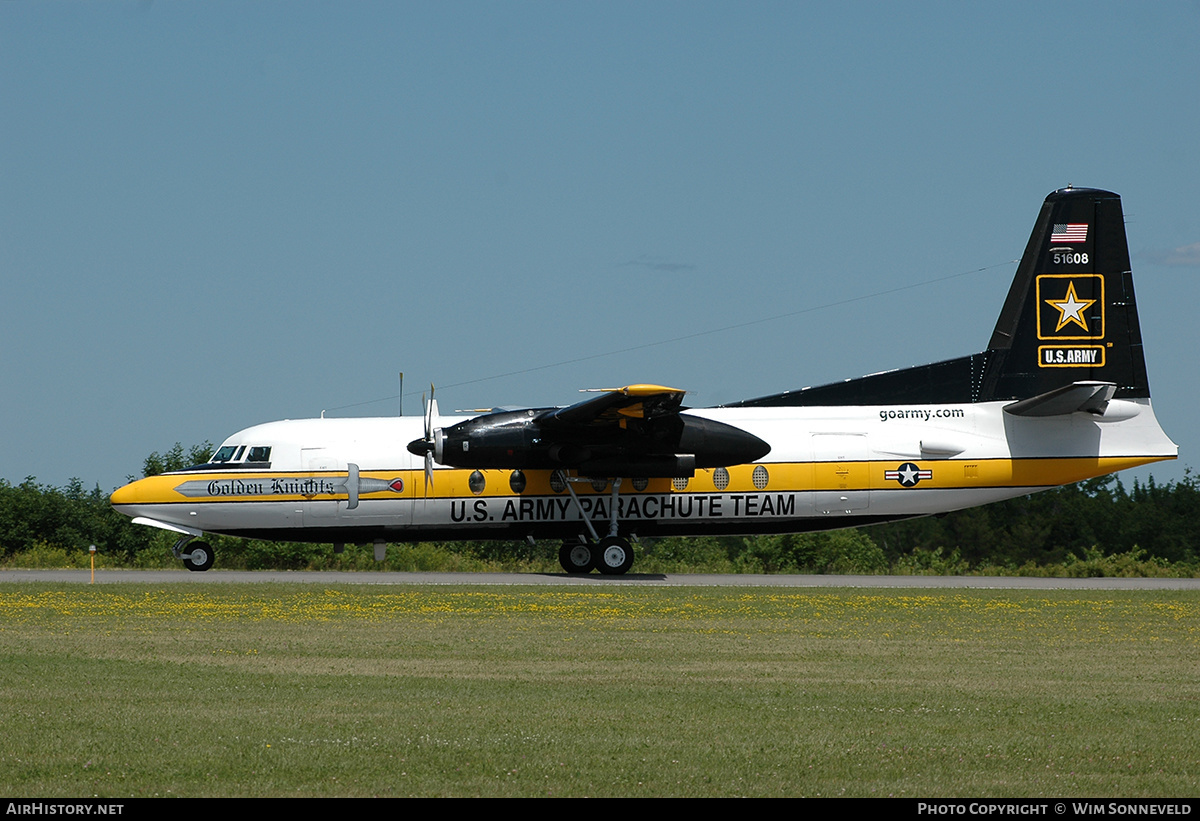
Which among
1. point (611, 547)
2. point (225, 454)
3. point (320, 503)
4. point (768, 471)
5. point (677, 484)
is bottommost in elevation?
point (611, 547)

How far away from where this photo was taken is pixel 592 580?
23375 mm

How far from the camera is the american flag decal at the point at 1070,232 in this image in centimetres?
2500

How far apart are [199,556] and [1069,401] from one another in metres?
18.4

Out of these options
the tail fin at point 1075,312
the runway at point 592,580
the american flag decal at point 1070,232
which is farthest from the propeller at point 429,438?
the american flag decal at point 1070,232

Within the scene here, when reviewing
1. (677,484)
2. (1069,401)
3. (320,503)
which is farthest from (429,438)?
(1069,401)

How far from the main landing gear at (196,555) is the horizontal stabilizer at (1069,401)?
56.5ft

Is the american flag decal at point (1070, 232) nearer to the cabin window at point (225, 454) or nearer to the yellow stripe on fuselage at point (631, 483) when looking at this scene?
the yellow stripe on fuselage at point (631, 483)

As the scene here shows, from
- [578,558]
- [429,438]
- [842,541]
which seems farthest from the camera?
[842,541]

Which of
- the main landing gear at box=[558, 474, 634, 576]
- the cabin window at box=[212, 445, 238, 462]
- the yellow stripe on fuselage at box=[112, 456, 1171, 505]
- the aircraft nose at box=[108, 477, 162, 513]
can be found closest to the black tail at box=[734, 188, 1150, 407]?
the yellow stripe on fuselage at box=[112, 456, 1171, 505]

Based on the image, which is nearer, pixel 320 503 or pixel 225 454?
pixel 320 503

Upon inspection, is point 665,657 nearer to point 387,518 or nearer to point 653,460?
point 653,460

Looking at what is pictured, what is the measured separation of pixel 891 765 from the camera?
7465mm

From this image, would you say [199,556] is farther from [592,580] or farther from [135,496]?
[592,580]
